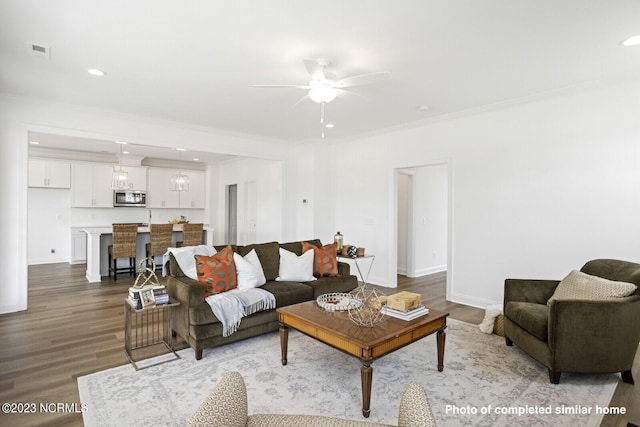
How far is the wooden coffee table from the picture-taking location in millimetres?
2160

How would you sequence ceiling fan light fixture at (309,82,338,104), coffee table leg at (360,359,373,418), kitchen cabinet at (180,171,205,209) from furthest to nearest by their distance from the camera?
1. kitchen cabinet at (180,171,205,209)
2. ceiling fan light fixture at (309,82,338,104)
3. coffee table leg at (360,359,373,418)

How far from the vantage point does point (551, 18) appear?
2.36 metres

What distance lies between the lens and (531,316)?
9.22 ft

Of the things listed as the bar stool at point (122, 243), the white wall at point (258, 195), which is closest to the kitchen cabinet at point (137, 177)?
the white wall at point (258, 195)

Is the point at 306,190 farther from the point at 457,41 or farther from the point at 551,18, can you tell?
the point at 551,18

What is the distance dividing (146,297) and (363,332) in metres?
1.90

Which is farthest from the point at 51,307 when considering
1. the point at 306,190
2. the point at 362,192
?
the point at 362,192

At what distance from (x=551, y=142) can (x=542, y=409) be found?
292cm

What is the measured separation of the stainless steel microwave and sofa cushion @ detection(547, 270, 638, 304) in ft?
28.5

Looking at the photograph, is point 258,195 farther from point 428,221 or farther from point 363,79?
point 363,79

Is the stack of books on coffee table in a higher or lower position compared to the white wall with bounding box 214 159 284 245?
lower

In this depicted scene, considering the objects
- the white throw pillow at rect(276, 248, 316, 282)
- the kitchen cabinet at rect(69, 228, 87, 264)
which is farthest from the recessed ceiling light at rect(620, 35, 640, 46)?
the kitchen cabinet at rect(69, 228, 87, 264)

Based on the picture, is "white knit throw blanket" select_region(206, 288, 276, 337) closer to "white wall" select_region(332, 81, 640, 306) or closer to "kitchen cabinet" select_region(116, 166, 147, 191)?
"white wall" select_region(332, 81, 640, 306)

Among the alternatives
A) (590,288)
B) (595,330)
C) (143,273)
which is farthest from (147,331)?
(590,288)
